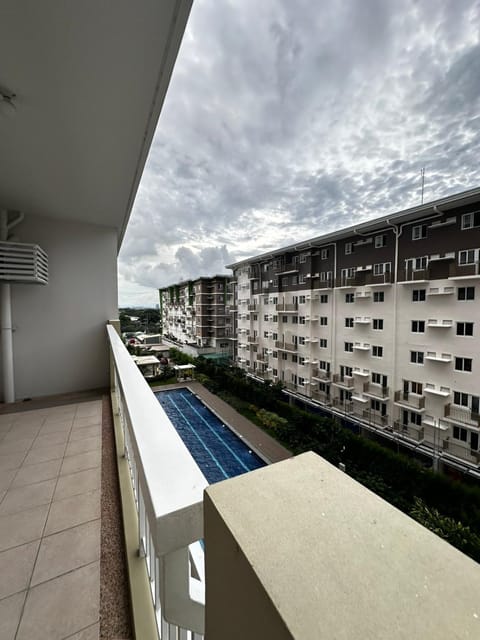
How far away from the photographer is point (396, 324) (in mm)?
7344

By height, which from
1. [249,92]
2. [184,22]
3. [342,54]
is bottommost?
[184,22]

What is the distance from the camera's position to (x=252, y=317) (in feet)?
44.0

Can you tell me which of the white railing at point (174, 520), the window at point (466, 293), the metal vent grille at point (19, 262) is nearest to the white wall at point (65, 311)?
the metal vent grille at point (19, 262)

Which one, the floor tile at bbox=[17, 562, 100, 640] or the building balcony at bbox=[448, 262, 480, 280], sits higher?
the building balcony at bbox=[448, 262, 480, 280]

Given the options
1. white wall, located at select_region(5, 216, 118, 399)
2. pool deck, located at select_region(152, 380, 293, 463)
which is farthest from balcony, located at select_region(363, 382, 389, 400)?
white wall, located at select_region(5, 216, 118, 399)

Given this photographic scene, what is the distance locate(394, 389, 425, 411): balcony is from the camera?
22.5 feet

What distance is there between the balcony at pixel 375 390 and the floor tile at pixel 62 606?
8.25 meters

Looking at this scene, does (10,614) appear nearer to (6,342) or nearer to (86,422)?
(86,422)

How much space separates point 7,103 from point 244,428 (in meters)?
8.59

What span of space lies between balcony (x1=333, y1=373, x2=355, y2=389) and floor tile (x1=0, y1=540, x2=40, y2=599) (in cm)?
872

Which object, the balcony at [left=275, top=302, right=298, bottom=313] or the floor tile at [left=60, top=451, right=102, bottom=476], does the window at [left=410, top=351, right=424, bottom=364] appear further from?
the floor tile at [left=60, top=451, right=102, bottom=476]

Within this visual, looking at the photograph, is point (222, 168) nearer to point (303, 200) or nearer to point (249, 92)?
point (249, 92)

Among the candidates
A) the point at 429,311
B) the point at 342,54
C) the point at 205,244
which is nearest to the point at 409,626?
the point at 342,54

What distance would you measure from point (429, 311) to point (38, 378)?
27.1ft
